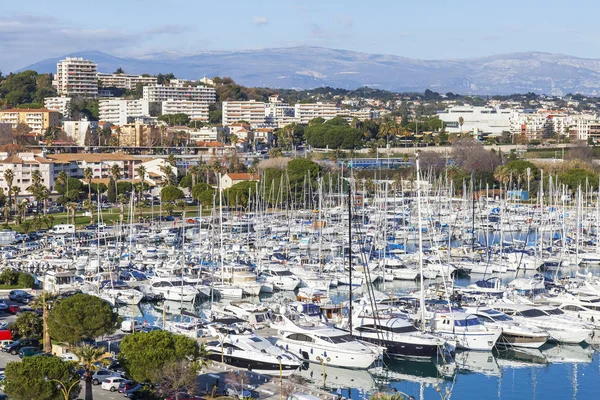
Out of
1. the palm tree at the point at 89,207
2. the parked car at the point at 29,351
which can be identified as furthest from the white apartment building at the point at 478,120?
the parked car at the point at 29,351

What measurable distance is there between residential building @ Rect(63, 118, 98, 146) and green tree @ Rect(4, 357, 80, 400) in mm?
107595

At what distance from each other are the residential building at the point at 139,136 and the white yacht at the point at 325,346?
98.6m

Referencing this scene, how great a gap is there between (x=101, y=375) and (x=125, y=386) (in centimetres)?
111

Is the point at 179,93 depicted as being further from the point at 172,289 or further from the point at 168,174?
the point at 172,289

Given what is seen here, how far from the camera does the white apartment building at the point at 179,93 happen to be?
169 metres

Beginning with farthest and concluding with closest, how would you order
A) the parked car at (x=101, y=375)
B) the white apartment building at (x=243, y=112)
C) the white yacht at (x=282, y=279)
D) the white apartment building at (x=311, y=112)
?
the white apartment building at (x=311, y=112)
the white apartment building at (x=243, y=112)
the white yacht at (x=282, y=279)
the parked car at (x=101, y=375)

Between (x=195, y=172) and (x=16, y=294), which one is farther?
(x=195, y=172)

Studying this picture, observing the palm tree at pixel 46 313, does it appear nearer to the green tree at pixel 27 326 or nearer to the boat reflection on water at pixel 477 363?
the green tree at pixel 27 326

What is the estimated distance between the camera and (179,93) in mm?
171500

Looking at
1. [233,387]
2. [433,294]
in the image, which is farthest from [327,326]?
[433,294]

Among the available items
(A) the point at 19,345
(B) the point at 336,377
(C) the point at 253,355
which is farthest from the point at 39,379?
(B) the point at 336,377

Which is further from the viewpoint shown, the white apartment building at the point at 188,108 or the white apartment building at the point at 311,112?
the white apartment building at the point at 311,112

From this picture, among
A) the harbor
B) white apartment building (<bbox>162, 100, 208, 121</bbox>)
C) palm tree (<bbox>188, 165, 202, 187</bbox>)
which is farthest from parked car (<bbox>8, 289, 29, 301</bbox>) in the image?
white apartment building (<bbox>162, 100, 208, 121</bbox>)

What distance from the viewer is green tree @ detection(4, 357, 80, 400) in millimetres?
23844
